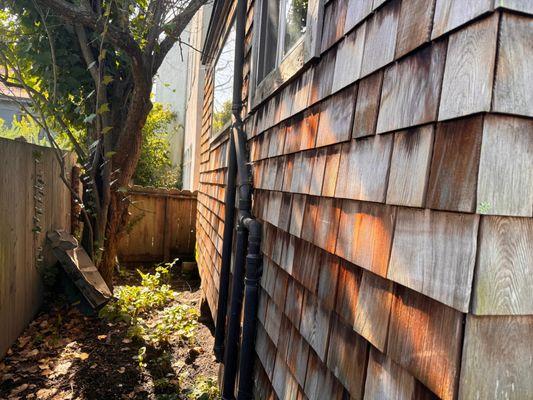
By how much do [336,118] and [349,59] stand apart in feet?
0.67

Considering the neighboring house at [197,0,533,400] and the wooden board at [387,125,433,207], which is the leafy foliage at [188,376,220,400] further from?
the wooden board at [387,125,433,207]

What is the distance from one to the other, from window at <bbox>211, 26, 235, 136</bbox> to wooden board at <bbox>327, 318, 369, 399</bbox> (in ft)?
10.4

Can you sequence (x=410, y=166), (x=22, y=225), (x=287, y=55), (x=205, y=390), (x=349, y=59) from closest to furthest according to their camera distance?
1. (x=410, y=166)
2. (x=349, y=59)
3. (x=287, y=55)
4. (x=205, y=390)
5. (x=22, y=225)

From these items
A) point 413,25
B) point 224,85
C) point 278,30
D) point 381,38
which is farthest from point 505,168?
point 224,85

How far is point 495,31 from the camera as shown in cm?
70

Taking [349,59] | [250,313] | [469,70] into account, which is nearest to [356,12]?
[349,59]

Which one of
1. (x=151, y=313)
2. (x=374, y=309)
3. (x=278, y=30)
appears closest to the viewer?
(x=374, y=309)

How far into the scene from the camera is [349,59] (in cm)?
130

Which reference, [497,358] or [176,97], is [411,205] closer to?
[497,358]

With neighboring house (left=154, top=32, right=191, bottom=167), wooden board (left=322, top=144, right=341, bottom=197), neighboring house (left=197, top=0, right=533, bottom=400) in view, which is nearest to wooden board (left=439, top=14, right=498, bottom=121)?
neighboring house (left=197, top=0, right=533, bottom=400)

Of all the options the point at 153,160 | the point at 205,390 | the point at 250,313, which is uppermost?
the point at 153,160

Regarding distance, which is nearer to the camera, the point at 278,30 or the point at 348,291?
the point at 348,291

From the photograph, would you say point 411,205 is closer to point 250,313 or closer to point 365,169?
point 365,169

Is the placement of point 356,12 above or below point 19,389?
above
